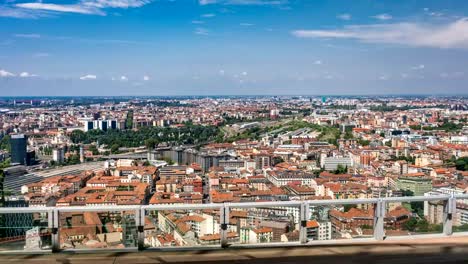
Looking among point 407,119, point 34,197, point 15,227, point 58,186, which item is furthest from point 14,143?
point 407,119

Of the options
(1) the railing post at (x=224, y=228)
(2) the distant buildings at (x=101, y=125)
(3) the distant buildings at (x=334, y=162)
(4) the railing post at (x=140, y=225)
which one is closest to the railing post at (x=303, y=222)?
(1) the railing post at (x=224, y=228)

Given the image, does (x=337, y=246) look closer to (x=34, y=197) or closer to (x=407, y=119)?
(x=34, y=197)

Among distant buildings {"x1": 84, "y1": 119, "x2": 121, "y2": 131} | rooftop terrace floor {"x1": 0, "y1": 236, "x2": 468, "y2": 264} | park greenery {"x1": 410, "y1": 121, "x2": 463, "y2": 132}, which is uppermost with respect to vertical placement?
rooftop terrace floor {"x1": 0, "y1": 236, "x2": 468, "y2": 264}

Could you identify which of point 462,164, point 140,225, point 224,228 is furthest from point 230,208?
point 462,164

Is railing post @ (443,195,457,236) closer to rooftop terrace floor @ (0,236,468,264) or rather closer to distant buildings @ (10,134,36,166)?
rooftop terrace floor @ (0,236,468,264)

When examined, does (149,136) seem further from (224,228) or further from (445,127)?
(224,228)

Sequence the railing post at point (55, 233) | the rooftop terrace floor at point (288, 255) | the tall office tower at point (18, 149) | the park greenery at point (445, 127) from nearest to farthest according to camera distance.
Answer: the rooftop terrace floor at point (288, 255)
the railing post at point (55, 233)
the tall office tower at point (18, 149)
the park greenery at point (445, 127)

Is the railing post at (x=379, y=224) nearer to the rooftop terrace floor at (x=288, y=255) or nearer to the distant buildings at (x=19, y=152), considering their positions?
the rooftop terrace floor at (x=288, y=255)

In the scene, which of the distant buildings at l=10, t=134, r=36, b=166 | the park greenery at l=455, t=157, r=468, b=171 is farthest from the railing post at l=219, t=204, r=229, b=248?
the distant buildings at l=10, t=134, r=36, b=166
